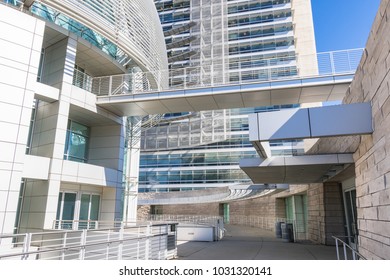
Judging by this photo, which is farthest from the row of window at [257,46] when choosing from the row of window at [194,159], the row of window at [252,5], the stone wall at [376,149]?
the stone wall at [376,149]

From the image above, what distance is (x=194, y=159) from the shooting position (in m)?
49.8

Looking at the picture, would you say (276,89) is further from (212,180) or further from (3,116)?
(212,180)

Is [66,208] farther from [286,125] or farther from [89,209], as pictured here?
[286,125]

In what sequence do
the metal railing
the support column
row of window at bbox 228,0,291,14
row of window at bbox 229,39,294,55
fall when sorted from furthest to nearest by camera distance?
row of window at bbox 228,0,291,14
row of window at bbox 229,39,294,55
the support column
the metal railing

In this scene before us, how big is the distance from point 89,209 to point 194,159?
1383 inches

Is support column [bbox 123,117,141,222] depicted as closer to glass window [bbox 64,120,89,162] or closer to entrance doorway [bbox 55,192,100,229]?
glass window [bbox 64,120,89,162]

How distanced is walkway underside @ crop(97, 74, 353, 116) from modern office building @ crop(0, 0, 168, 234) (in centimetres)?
196

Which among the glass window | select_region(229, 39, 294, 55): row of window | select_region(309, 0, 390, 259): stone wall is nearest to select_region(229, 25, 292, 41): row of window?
select_region(229, 39, 294, 55): row of window

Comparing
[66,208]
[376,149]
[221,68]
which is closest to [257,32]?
[221,68]

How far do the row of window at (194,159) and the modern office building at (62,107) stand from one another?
3090 centimetres

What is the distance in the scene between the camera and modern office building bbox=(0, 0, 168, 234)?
10.4 metres

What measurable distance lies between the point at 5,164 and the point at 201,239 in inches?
456

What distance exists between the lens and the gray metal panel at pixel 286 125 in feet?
20.6

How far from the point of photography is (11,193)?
9906mm
